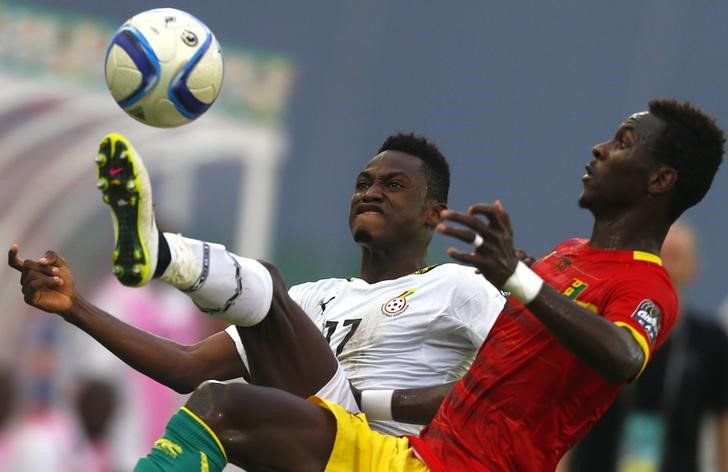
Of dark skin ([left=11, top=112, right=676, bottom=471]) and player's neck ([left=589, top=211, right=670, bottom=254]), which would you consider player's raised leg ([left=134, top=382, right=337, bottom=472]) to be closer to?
dark skin ([left=11, top=112, right=676, bottom=471])

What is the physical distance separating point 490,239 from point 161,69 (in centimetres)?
154

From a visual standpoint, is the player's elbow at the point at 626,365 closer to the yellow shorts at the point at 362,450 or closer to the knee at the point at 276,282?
the yellow shorts at the point at 362,450

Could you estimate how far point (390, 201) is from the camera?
6422mm

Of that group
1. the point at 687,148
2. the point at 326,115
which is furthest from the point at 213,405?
the point at 326,115

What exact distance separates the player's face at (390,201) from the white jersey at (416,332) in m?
0.30

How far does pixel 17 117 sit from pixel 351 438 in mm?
7041

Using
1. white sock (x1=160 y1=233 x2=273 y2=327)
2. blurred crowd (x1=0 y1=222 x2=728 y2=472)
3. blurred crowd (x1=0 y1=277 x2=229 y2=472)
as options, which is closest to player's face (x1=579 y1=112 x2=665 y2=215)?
white sock (x1=160 y1=233 x2=273 y2=327)

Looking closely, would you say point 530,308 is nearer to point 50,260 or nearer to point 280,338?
point 280,338

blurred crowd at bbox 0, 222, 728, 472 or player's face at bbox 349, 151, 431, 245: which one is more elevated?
player's face at bbox 349, 151, 431, 245

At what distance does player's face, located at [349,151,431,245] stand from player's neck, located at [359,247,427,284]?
0.24ft

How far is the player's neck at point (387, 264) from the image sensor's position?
645cm

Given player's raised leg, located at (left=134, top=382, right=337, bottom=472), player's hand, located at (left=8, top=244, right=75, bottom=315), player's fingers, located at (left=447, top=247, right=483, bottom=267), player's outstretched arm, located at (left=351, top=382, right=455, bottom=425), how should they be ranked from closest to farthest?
player's fingers, located at (left=447, top=247, right=483, bottom=267), player's raised leg, located at (left=134, top=382, right=337, bottom=472), player's hand, located at (left=8, top=244, right=75, bottom=315), player's outstretched arm, located at (left=351, top=382, right=455, bottom=425)

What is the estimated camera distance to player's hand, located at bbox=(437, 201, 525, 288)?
179 inches

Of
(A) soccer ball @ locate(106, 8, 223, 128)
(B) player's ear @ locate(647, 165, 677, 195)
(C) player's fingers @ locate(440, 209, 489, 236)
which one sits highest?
(A) soccer ball @ locate(106, 8, 223, 128)
